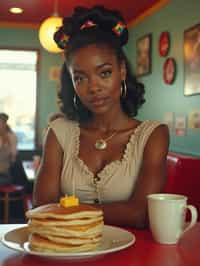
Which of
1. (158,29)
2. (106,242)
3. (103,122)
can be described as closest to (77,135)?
(103,122)

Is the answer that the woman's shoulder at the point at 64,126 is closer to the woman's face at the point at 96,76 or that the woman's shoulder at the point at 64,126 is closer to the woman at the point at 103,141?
the woman at the point at 103,141

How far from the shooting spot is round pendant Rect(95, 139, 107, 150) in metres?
1.55

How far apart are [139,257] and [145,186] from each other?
0.48m

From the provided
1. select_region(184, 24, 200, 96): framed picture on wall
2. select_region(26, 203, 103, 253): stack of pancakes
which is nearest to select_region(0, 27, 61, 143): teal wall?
select_region(184, 24, 200, 96): framed picture on wall

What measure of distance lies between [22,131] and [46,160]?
5.33 metres

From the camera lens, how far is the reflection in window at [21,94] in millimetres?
6746

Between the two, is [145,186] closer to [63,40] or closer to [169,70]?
[63,40]

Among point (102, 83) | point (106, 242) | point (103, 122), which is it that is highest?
point (102, 83)

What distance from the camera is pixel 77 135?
1.61m

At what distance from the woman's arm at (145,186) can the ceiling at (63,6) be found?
3.86m

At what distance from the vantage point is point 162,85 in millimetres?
4949

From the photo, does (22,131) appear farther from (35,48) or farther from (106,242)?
(106,242)

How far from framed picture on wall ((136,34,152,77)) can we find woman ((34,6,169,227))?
377 centimetres

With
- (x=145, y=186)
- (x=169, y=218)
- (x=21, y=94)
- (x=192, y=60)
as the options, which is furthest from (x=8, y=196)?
(x=169, y=218)
